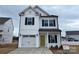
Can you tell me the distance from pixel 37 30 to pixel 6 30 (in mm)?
6871

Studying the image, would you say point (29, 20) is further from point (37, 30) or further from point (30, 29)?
point (37, 30)

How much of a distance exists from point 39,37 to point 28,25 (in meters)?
2.04

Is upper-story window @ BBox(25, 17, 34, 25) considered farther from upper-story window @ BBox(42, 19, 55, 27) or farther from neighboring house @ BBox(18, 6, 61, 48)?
upper-story window @ BBox(42, 19, 55, 27)

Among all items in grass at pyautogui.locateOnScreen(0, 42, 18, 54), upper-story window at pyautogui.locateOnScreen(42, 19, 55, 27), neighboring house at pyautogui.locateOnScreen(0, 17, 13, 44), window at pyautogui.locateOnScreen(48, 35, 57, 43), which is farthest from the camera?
neighboring house at pyautogui.locateOnScreen(0, 17, 13, 44)

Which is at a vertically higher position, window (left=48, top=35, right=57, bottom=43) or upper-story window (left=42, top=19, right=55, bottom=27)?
upper-story window (left=42, top=19, right=55, bottom=27)

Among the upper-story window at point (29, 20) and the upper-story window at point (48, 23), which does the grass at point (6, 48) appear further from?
the upper-story window at point (48, 23)

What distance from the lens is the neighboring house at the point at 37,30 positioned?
19469 millimetres

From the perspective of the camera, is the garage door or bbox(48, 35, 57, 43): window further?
bbox(48, 35, 57, 43): window

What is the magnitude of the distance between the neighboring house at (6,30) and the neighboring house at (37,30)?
15.7ft

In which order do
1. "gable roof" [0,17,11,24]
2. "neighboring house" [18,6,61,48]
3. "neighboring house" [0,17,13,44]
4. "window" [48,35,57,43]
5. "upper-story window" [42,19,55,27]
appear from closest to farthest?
"neighboring house" [18,6,61,48], "window" [48,35,57,43], "upper-story window" [42,19,55,27], "neighboring house" [0,17,13,44], "gable roof" [0,17,11,24]

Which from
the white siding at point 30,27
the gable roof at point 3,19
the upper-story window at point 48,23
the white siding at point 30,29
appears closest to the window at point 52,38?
the upper-story window at point 48,23

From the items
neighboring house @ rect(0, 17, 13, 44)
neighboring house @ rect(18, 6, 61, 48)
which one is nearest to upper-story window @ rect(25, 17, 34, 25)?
neighboring house @ rect(18, 6, 61, 48)

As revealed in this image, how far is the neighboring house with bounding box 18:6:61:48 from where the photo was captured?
766 inches
